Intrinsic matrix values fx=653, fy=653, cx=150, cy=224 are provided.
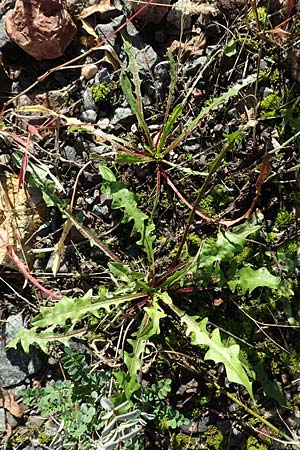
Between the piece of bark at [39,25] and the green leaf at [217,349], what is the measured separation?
1247mm

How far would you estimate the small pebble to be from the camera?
9.56ft

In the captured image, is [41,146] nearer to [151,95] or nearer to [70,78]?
[70,78]

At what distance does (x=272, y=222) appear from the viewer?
2.81 metres

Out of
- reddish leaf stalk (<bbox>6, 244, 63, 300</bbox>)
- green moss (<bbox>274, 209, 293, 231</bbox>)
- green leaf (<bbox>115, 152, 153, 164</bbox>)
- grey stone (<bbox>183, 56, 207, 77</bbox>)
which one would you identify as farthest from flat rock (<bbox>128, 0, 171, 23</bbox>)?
reddish leaf stalk (<bbox>6, 244, 63, 300</bbox>)

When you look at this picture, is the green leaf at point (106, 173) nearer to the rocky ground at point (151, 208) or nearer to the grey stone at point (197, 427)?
the rocky ground at point (151, 208)

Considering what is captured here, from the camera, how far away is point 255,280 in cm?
257

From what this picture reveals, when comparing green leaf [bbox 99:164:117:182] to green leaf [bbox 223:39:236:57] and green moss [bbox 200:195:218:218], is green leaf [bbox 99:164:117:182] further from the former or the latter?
green leaf [bbox 223:39:236:57]

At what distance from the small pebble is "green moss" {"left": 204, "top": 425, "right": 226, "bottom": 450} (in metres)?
1.61

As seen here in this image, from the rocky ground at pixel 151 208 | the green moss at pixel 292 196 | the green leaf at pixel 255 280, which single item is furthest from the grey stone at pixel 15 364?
the green moss at pixel 292 196

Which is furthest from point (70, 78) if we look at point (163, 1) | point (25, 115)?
point (163, 1)

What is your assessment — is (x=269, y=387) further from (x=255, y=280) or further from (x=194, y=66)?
(x=194, y=66)

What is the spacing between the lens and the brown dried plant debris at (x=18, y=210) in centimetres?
290

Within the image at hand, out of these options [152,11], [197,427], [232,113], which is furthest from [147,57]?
[197,427]

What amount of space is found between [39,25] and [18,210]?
81 cm
